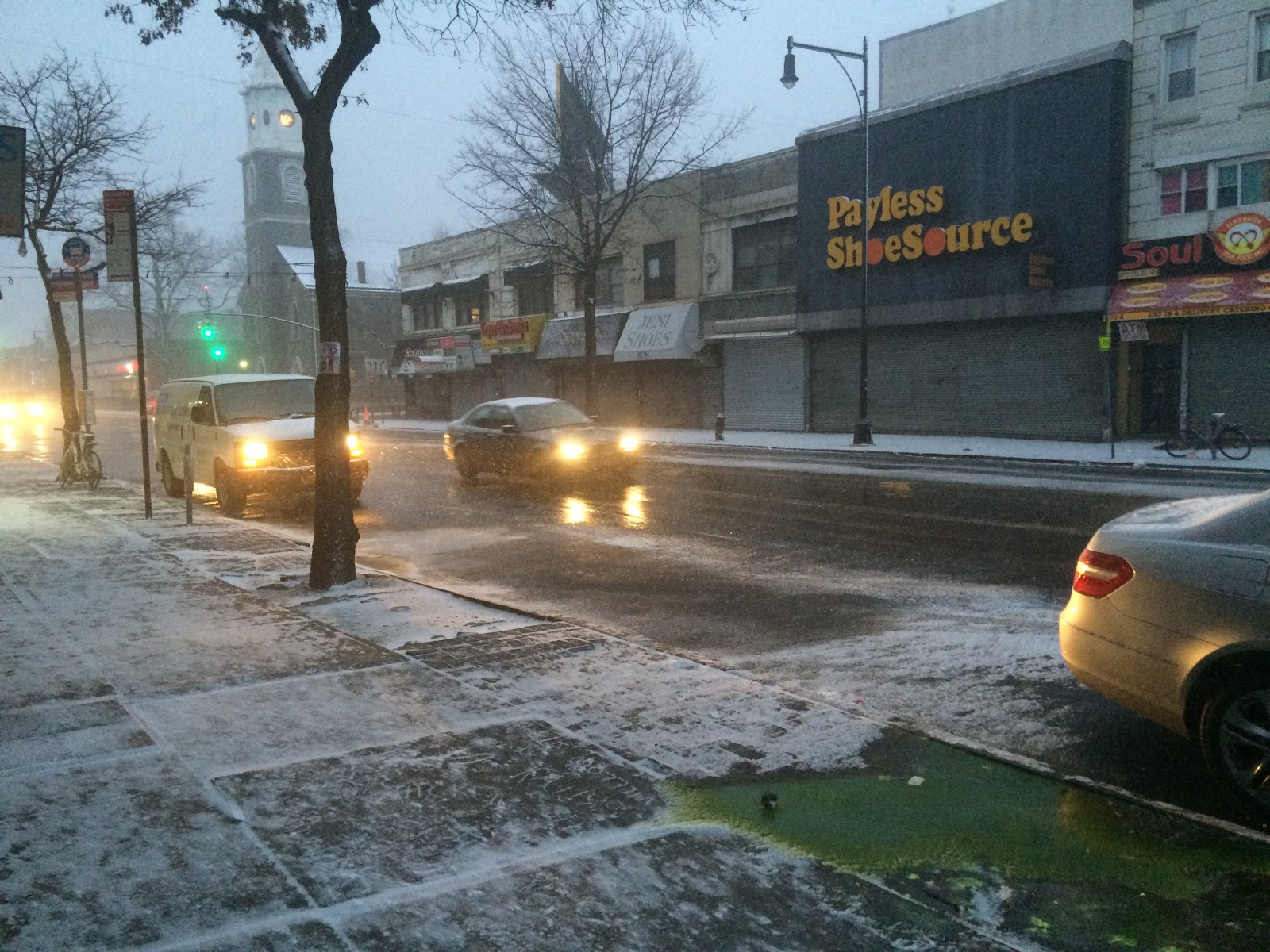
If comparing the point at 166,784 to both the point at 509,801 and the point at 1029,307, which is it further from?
the point at 1029,307

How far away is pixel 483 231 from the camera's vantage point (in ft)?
156

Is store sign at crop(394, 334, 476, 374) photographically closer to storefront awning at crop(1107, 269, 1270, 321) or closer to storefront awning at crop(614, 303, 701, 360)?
storefront awning at crop(614, 303, 701, 360)

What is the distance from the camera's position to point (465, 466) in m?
19.0

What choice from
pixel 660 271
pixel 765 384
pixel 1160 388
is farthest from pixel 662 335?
pixel 1160 388

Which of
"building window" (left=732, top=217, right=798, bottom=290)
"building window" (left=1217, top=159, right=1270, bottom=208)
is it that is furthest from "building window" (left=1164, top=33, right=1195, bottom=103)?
"building window" (left=732, top=217, right=798, bottom=290)

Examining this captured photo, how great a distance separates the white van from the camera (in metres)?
14.8

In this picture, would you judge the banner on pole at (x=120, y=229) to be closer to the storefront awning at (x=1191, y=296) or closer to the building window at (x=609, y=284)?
the storefront awning at (x=1191, y=296)

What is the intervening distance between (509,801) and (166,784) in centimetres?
153

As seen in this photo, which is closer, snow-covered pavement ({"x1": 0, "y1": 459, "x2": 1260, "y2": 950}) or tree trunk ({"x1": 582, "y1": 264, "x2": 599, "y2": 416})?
snow-covered pavement ({"x1": 0, "y1": 459, "x2": 1260, "y2": 950})

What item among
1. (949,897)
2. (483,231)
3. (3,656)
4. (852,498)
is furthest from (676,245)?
(949,897)

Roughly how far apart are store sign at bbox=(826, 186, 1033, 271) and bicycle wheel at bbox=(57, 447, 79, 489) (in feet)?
59.7

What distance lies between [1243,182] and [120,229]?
22.6 m

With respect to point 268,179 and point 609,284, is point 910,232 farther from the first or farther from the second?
point 268,179

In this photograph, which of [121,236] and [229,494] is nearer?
[121,236]
